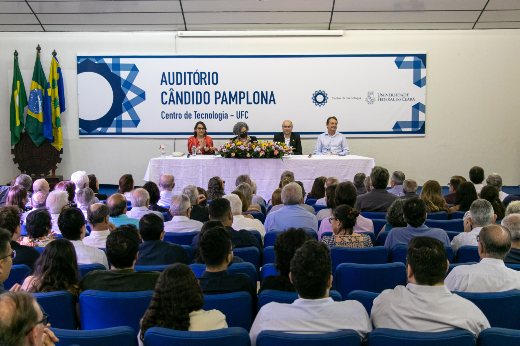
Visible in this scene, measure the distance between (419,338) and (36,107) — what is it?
8.54 m

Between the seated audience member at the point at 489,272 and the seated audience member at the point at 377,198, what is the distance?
1916 mm

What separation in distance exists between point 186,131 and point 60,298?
6997mm

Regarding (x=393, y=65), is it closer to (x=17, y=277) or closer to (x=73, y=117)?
(x=73, y=117)

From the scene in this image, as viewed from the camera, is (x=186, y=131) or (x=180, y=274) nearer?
(x=180, y=274)

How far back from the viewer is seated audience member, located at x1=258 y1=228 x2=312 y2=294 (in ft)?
6.78

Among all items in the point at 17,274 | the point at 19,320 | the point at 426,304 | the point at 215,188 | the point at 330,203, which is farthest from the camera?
the point at 215,188

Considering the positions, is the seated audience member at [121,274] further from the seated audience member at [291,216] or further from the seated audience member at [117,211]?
the seated audience member at [291,216]

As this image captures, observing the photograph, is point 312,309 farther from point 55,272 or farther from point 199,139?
point 199,139

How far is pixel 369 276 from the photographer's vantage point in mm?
2379

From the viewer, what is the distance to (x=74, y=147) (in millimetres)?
8852

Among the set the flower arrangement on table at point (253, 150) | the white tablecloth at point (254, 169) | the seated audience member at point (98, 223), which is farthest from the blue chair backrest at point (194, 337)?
the white tablecloth at point (254, 169)

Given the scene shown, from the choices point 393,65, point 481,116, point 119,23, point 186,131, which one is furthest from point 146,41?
point 481,116

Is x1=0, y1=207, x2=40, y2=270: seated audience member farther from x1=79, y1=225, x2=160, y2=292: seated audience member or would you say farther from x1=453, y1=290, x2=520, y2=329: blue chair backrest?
x1=453, y1=290, x2=520, y2=329: blue chair backrest

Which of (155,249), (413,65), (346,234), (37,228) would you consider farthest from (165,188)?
(413,65)
